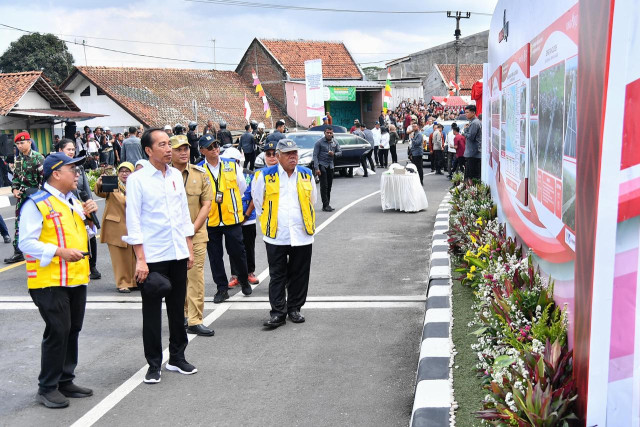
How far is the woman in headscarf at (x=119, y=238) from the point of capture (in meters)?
9.05

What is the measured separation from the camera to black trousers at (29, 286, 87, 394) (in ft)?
17.4

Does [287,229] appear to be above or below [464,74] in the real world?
below

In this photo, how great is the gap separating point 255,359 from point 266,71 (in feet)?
154

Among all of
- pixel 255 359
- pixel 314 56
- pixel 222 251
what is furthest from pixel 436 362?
pixel 314 56

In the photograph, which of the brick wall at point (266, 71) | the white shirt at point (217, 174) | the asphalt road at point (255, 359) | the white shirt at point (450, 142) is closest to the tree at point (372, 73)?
the brick wall at point (266, 71)

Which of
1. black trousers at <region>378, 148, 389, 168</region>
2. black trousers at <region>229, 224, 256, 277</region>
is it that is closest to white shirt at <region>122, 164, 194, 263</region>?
black trousers at <region>229, 224, 256, 277</region>

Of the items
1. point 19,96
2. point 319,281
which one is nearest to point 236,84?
point 19,96

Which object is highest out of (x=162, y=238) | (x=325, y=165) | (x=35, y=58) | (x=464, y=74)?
(x=35, y=58)

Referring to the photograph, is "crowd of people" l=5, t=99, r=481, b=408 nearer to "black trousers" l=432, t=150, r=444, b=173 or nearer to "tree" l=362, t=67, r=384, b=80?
"black trousers" l=432, t=150, r=444, b=173

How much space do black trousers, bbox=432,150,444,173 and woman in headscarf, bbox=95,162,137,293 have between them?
16.2m

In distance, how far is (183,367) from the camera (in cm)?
607

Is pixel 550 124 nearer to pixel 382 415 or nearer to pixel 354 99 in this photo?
pixel 382 415

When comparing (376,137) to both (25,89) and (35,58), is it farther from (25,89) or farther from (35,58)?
(35,58)

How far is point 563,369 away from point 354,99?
45797 mm
